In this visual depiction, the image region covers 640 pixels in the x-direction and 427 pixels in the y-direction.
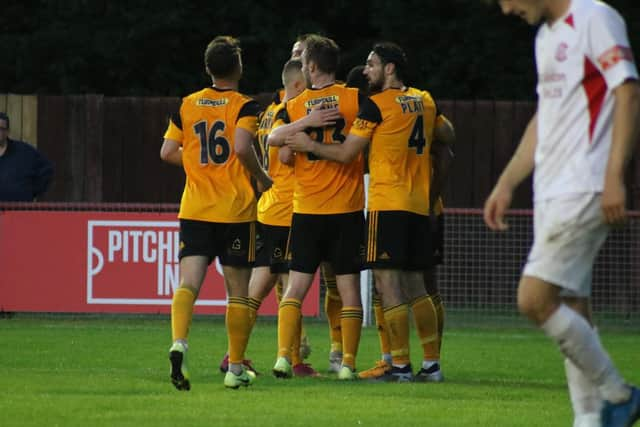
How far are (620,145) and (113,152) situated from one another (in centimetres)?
1448

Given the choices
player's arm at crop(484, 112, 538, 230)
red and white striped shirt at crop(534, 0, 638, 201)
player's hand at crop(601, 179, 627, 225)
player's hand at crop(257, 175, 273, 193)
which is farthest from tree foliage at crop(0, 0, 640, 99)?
player's hand at crop(601, 179, 627, 225)

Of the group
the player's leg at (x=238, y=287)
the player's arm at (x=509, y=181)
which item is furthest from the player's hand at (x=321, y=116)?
the player's arm at (x=509, y=181)

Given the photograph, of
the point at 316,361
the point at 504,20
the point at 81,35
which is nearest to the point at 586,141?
the point at 316,361

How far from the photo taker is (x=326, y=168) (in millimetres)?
10148

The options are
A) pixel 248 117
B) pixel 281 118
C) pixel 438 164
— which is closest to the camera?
pixel 248 117

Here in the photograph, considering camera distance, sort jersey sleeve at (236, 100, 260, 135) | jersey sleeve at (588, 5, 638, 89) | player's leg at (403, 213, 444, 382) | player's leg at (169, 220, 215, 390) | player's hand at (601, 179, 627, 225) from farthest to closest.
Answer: player's leg at (403, 213, 444, 382), jersey sleeve at (236, 100, 260, 135), player's leg at (169, 220, 215, 390), jersey sleeve at (588, 5, 638, 89), player's hand at (601, 179, 627, 225)

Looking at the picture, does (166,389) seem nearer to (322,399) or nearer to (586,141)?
(322,399)

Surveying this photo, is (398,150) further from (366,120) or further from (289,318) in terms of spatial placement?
(289,318)

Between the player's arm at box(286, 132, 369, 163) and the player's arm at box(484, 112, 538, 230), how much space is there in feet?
10.4

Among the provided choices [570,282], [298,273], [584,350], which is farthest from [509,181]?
[298,273]

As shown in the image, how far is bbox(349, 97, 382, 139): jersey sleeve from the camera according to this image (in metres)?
9.91

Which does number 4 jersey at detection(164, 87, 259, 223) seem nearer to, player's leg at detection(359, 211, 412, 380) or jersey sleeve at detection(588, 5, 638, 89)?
player's leg at detection(359, 211, 412, 380)

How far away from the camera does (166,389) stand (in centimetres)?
942

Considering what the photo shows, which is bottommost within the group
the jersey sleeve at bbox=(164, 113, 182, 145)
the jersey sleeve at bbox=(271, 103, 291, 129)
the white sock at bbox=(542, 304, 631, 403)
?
the white sock at bbox=(542, 304, 631, 403)
